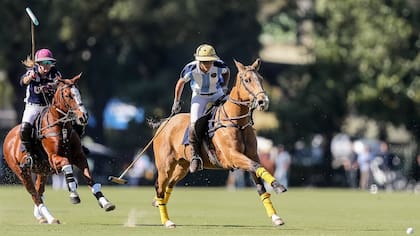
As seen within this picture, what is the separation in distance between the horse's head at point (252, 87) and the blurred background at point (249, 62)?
2336cm

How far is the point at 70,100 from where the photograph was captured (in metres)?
18.2

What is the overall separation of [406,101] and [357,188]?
4.41 metres

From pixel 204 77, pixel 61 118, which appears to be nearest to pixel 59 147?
pixel 61 118

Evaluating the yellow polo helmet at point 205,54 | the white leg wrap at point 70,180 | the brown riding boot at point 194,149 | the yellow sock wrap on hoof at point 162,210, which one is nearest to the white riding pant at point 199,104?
the brown riding boot at point 194,149

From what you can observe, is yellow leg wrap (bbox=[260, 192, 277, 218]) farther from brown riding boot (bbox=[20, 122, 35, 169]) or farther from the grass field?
brown riding boot (bbox=[20, 122, 35, 169])

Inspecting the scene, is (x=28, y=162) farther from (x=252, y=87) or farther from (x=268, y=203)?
(x=268, y=203)

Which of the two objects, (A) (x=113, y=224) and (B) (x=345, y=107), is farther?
(B) (x=345, y=107)

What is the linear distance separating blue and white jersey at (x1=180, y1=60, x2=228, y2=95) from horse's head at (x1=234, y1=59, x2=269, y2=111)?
755 millimetres

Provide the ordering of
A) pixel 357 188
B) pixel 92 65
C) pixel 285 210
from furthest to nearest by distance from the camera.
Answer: pixel 92 65
pixel 357 188
pixel 285 210

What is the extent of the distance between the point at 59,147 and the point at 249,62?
3503cm

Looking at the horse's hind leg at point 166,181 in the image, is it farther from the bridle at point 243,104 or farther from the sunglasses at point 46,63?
the sunglasses at point 46,63

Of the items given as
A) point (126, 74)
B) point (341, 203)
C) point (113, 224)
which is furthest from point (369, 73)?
point (113, 224)

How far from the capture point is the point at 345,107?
49.6 metres

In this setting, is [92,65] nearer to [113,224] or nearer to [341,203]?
[341,203]
